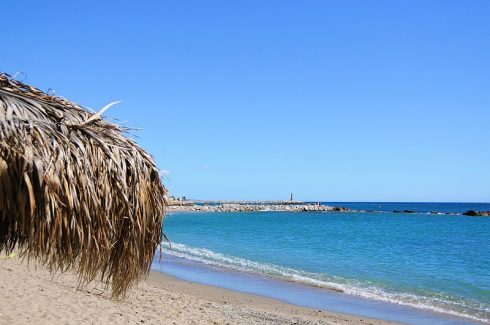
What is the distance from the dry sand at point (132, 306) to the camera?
805cm

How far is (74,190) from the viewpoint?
13.1 feet

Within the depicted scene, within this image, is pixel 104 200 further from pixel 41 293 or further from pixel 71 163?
pixel 41 293

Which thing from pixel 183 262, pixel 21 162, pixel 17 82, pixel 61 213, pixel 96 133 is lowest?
pixel 183 262

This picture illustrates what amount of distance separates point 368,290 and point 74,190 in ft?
40.2

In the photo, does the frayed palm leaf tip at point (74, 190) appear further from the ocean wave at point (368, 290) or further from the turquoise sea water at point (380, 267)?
the turquoise sea water at point (380, 267)

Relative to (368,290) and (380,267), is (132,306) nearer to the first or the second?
(368,290)

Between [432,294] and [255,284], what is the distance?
194 inches

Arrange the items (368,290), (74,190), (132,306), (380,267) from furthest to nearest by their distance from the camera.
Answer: (380,267), (368,290), (132,306), (74,190)

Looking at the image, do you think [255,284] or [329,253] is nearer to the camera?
[255,284]

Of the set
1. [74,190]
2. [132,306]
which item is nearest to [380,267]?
[132,306]

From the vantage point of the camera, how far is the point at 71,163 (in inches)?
160

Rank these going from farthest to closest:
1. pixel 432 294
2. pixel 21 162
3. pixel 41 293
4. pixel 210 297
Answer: pixel 432 294 → pixel 210 297 → pixel 41 293 → pixel 21 162

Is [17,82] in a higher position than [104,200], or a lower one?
higher

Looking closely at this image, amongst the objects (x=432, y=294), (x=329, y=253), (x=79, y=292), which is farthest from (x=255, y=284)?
(x=329, y=253)
